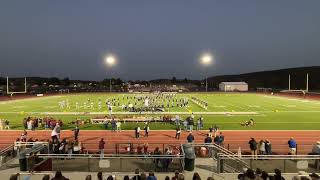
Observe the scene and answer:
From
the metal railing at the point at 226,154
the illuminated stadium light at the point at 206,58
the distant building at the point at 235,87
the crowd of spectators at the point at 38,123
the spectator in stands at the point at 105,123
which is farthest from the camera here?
the distant building at the point at 235,87

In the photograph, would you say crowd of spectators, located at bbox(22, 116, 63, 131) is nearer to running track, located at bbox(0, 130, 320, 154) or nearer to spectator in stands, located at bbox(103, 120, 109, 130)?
running track, located at bbox(0, 130, 320, 154)

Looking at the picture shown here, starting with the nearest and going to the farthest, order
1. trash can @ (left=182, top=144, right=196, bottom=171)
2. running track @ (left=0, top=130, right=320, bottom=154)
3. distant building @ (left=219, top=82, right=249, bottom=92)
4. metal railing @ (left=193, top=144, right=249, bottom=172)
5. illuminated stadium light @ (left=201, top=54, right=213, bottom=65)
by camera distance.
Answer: trash can @ (left=182, top=144, right=196, bottom=171), metal railing @ (left=193, top=144, right=249, bottom=172), running track @ (left=0, top=130, right=320, bottom=154), illuminated stadium light @ (left=201, top=54, right=213, bottom=65), distant building @ (left=219, top=82, right=249, bottom=92)

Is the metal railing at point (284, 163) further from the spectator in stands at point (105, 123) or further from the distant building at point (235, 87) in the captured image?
the distant building at point (235, 87)

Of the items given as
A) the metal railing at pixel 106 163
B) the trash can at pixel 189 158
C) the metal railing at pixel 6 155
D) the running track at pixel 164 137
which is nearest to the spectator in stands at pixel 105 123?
the running track at pixel 164 137

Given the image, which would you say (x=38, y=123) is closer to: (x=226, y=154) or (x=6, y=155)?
(x=6, y=155)

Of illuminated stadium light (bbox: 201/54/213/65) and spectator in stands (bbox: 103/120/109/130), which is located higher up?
illuminated stadium light (bbox: 201/54/213/65)

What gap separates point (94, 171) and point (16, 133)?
18.5 meters

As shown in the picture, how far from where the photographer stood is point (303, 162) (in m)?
16.7

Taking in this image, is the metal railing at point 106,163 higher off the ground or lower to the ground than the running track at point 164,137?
higher

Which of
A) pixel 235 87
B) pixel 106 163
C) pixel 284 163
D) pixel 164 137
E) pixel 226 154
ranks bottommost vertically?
pixel 164 137

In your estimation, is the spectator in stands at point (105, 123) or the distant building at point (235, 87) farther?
the distant building at point (235, 87)

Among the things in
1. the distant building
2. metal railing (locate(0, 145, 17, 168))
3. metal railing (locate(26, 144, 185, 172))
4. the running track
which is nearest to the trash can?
metal railing (locate(26, 144, 185, 172))

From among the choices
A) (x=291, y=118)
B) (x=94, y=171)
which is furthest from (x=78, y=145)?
(x=291, y=118)

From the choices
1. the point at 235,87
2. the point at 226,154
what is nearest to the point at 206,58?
the point at 235,87
